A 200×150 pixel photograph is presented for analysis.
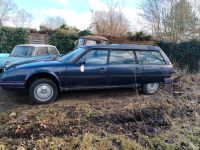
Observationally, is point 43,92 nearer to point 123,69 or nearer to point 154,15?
point 123,69

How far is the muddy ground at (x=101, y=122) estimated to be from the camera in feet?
17.2

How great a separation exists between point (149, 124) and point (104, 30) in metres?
17.3

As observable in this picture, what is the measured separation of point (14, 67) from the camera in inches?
304

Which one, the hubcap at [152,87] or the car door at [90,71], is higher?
the car door at [90,71]

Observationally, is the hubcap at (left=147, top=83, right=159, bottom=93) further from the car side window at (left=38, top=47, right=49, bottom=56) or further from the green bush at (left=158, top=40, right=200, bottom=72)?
the green bush at (left=158, top=40, right=200, bottom=72)

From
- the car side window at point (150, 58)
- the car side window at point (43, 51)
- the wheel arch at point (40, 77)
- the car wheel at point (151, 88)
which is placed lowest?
the car wheel at point (151, 88)

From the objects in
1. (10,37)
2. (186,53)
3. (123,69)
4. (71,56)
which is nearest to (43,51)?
(71,56)

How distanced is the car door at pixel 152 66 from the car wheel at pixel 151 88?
200 mm

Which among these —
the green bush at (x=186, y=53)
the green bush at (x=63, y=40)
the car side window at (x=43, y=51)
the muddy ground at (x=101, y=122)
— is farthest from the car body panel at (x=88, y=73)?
the green bush at (x=63, y=40)

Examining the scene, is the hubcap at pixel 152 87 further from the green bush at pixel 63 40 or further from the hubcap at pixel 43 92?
the green bush at pixel 63 40

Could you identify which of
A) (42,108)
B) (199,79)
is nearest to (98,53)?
(42,108)

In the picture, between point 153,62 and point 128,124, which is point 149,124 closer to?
point 128,124

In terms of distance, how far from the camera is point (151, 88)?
9023 millimetres

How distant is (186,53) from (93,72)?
10713 mm
